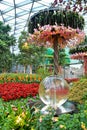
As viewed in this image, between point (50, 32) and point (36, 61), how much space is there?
2153 cm

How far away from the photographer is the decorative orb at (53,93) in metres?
4.41

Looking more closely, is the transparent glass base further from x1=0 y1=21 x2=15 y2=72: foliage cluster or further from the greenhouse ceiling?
the greenhouse ceiling

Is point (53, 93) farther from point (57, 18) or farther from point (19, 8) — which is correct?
point (19, 8)

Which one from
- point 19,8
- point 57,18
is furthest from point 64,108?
point 19,8

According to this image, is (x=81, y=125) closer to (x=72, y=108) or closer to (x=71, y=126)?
(x=71, y=126)

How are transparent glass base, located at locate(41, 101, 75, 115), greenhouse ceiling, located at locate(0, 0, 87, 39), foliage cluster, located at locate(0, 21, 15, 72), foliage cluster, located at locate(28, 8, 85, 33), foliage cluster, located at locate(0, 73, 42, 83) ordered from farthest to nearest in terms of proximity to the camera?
greenhouse ceiling, located at locate(0, 0, 87, 39), foliage cluster, located at locate(0, 21, 15, 72), foliage cluster, located at locate(0, 73, 42, 83), foliage cluster, located at locate(28, 8, 85, 33), transparent glass base, located at locate(41, 101, 75, 115)

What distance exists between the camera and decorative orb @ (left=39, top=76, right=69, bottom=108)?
4.41 meters

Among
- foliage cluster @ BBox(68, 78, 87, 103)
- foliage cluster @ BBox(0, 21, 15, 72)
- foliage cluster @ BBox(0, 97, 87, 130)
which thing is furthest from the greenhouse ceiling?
foliage cluster @ BBox(0, 97, 87, 130)

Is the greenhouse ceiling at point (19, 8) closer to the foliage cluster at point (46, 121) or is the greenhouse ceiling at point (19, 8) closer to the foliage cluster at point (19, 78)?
the foliage cluster at point (19, 78)

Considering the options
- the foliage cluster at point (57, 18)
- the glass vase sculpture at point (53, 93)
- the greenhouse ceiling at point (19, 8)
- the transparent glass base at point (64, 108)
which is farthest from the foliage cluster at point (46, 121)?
the greenhouse ceiling at point (19, 8)

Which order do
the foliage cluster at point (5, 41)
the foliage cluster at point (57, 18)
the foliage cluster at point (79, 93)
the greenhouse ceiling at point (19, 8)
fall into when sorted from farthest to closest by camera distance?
the greenhouse ceiling at point (19, 8)
the foliage cluster at point (5, 41)
the foliage cluster at point (79, 93)
the foliage cluster at point (57, 18)

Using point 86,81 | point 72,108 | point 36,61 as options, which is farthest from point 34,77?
point 36,61

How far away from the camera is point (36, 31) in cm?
469

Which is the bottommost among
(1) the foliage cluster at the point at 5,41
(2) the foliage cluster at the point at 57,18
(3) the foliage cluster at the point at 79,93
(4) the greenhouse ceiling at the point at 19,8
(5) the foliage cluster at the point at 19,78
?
(5) the foliage cluster at the point at 19,78
